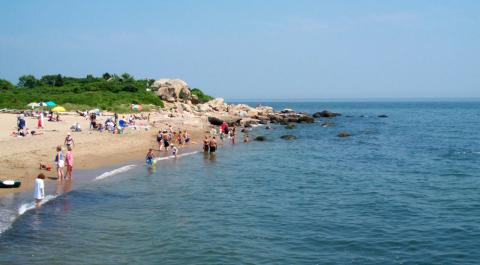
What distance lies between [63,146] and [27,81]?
61962 millimetres

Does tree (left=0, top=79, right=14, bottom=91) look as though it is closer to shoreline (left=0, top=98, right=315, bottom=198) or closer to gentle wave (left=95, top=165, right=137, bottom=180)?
shoreline (left=0, top=98, right=315, bottom=198)

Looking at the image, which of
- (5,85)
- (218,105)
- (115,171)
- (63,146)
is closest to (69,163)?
(115,171)

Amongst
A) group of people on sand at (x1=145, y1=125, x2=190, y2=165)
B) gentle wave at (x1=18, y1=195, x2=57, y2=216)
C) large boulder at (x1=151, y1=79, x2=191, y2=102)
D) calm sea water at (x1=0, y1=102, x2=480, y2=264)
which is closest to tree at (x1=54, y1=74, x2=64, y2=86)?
large boulder at (x1=151, y1=79, x2=191, y2=102)

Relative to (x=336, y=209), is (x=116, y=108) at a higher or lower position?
higher

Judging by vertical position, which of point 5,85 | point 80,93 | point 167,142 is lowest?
point 167,142

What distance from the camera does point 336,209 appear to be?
1944 cm

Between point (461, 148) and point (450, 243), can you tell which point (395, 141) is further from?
point (450, 243)

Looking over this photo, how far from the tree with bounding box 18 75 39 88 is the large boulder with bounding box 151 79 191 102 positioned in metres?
20.8

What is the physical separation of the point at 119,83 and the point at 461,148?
2163 inches

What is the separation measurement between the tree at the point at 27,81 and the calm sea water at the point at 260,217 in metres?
61.7

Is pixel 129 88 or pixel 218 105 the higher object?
pixel 129 88

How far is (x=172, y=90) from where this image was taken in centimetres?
7731

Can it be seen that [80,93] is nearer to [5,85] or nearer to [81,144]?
[5,85]

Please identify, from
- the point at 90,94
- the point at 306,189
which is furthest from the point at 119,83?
the point at 306,189
